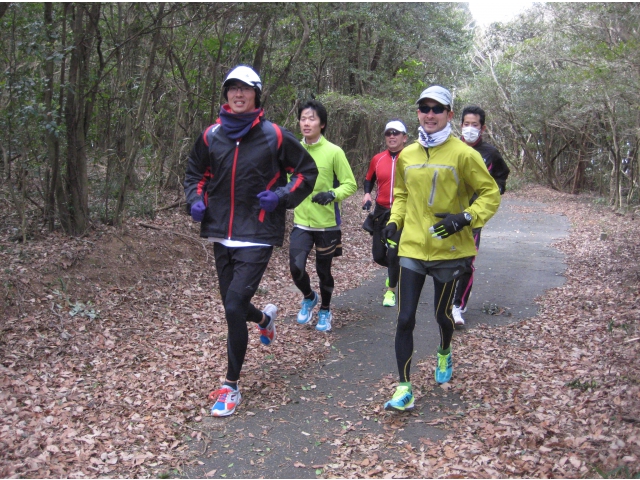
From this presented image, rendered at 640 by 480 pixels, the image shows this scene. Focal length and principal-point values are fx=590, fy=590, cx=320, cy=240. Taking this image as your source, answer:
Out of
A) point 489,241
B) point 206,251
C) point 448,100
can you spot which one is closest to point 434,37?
point 489,241

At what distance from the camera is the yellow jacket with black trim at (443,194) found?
455cm

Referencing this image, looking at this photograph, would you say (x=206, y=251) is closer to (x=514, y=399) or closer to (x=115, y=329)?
(x=115, y=329)

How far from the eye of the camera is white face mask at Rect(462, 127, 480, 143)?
257 inches

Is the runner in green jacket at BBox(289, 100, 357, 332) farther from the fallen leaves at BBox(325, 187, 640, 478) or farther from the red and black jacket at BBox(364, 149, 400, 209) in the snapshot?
the fallen leaves at BBox(325, 187, 640, 478)

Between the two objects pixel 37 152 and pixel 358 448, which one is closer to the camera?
pixel 358 448

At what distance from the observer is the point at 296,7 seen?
10.5 metres

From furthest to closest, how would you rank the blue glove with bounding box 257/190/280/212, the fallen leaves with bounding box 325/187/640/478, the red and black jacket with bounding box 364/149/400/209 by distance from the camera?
the red and black jacket with bounding box 364/149/400/209, the blue glove with bounding box 257/190/280/212, the fallen leaves with bounding box 325/187/640/478

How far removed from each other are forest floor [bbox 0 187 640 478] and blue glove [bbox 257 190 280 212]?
5.41 ft

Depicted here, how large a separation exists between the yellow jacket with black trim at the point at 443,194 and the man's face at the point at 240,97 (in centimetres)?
132

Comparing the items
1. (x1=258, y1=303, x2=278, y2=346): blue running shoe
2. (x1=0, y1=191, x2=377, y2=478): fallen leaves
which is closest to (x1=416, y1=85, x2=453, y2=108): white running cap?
(x1=258, y1=303, x2=278, y2=346): blue running shoe

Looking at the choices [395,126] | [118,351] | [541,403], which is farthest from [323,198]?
[541,403]

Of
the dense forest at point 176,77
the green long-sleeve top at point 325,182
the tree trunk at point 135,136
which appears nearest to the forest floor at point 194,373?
the tree trunk at point 135,136

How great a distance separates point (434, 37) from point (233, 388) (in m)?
18.3

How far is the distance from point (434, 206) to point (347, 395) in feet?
5.87
